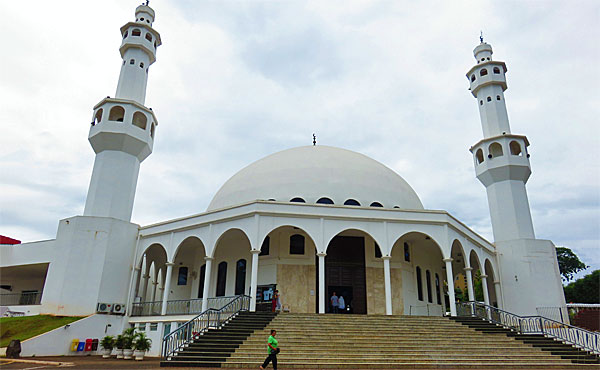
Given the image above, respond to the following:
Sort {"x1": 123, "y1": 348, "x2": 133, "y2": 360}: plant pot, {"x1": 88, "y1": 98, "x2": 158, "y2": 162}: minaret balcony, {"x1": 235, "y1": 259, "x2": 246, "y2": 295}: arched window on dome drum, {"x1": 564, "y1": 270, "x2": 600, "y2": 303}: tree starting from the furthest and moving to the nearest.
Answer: {"x1": 564, "y1": 270, "x2": 600, "y2": 303}: tree → {"x1": 88, "y1": 98, "x2": 158, "y2": 162}: minaret balcony → {"x1": 235, "y1": 259, "x2": 246, "y2": 295}: arched window on dome drum → {"x1": 123, "y1": 348, "x2": 133, "y2": 360}: plant pot

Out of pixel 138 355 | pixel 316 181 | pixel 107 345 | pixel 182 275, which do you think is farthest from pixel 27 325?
pixel 316 181

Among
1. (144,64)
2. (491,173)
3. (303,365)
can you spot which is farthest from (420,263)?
(144,64)

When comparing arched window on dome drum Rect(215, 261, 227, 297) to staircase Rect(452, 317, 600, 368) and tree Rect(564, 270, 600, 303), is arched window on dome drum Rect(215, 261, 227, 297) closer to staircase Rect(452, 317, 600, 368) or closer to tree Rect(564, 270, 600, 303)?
staircase Rect(452, 317, 600, 368)

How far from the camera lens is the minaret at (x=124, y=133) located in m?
22.5

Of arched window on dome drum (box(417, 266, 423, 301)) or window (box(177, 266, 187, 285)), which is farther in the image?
window (box(177, 266, 187, 285))

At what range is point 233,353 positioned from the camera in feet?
41.8

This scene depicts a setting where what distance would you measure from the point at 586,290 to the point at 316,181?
136 ft

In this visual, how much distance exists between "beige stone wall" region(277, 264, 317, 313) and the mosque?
0.05 metres

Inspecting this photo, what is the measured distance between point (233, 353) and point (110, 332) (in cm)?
1024

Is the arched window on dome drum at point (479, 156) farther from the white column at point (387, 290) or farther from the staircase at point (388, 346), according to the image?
the staircase at point (388, 346)

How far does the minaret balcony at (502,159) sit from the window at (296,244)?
12.9 meters

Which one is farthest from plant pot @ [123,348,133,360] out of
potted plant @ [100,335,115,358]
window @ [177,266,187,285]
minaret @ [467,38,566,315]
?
minaret @ [467,38,566,315]

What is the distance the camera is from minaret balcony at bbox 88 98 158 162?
23297mm

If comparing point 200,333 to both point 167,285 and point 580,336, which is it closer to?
point 167,285
